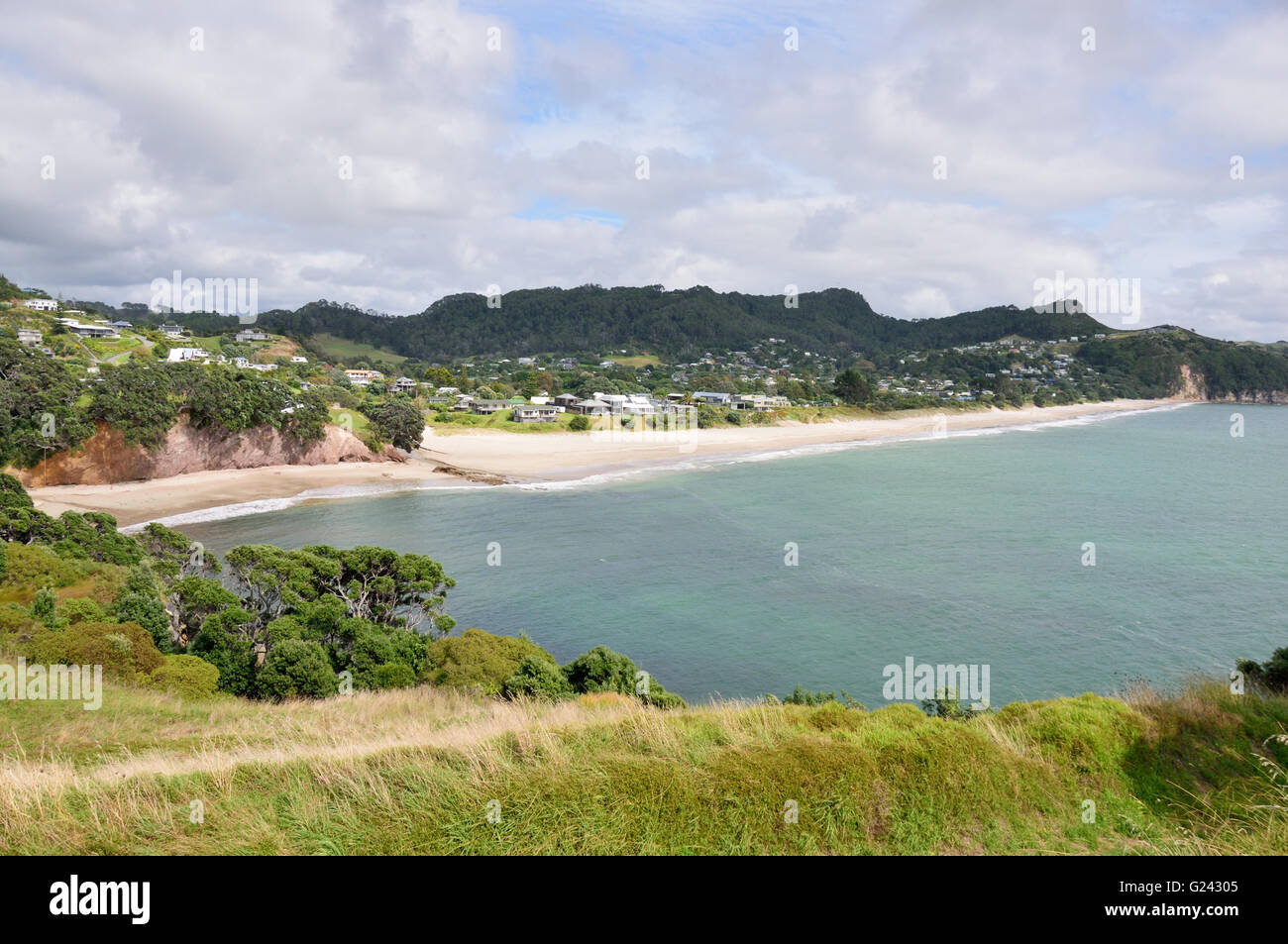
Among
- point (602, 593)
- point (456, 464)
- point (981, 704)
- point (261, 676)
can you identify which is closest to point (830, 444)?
point (456, 464)

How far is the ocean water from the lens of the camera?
20172 millimetres

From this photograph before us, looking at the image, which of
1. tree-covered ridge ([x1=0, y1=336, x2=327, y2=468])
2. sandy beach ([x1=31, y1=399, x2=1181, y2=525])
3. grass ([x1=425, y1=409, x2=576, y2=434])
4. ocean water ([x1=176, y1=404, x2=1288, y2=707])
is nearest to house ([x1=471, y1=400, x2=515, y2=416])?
grass ([x1=425, y1=409, x2=576, y2=434])

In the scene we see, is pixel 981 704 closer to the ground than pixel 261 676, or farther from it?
closer to the ground

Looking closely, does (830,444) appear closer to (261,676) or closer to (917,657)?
(917,657)

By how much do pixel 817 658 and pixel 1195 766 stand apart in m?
13.0

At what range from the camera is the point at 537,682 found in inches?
527

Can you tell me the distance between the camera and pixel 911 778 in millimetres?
6070

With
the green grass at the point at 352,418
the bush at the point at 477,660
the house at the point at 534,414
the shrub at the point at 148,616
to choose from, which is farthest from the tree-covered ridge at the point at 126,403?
the bush at the point at 477,660

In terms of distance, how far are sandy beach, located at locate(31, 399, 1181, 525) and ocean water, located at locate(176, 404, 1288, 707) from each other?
15.1 feet

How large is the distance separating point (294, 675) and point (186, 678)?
1.84 meters

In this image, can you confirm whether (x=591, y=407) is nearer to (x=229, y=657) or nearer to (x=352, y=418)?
(x=352, y=418)

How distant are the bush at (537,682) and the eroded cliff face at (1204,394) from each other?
18099cm

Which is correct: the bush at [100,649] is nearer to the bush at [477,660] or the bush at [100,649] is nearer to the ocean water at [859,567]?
the bush at [477,660]

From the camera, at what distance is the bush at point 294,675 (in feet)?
45.9
